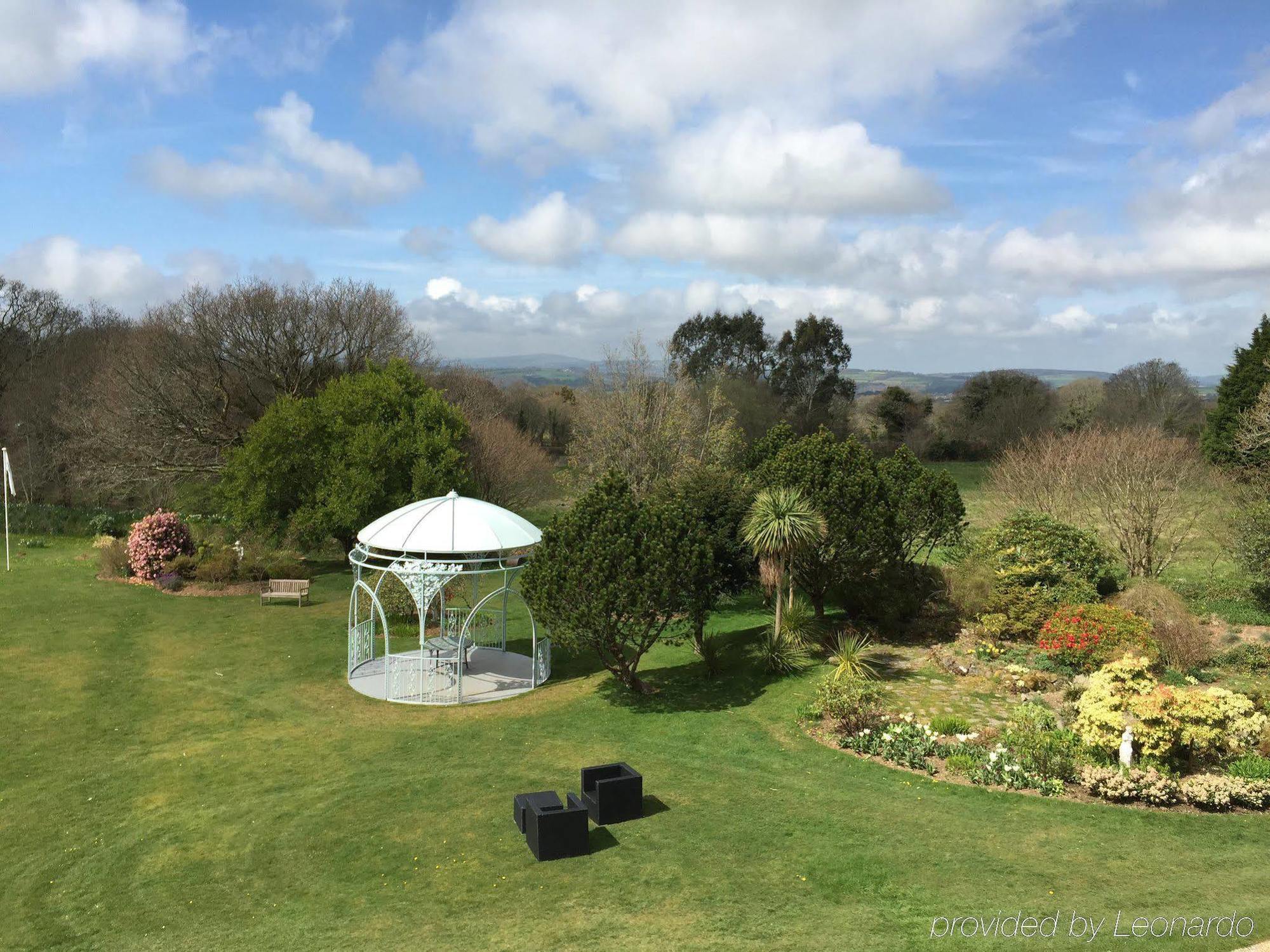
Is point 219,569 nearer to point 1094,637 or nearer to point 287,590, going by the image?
point 287,590

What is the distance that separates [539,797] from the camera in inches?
431

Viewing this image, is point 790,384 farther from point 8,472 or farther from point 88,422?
point 8,472

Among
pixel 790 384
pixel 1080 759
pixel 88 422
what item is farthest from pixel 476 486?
pixel 790 384

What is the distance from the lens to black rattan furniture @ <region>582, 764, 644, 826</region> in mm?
11117

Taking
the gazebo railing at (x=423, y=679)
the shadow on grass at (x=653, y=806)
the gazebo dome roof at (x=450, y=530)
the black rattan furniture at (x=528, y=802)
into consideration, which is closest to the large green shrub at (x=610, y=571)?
the gazebo dome roof at (x=450, y=530)

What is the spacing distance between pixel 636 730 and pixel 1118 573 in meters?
14.7

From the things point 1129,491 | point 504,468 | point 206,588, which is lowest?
point 206,588

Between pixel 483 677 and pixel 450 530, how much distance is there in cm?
361

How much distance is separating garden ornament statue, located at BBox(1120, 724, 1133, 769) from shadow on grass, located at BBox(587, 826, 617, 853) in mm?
7362

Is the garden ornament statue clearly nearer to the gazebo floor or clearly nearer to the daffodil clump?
the daffodil clump

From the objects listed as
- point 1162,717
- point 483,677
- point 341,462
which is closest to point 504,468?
point 341,462

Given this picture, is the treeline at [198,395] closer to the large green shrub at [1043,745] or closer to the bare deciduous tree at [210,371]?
the bare deciduous tree at [210,371]

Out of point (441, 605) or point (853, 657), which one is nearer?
point (853, 657)

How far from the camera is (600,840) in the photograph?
424 inches
